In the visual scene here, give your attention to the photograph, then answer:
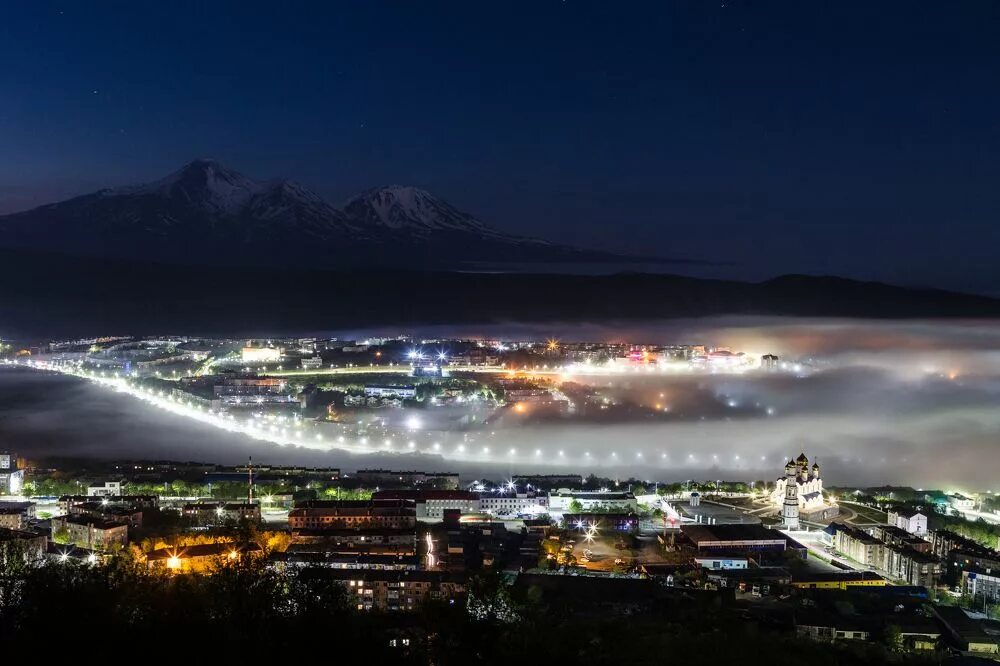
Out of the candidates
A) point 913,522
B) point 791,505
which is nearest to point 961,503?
point 913,522

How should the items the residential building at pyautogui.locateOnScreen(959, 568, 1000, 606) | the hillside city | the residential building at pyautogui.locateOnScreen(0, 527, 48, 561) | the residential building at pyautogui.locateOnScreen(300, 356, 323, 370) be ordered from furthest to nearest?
the residential building at pyautogui.locateOnScreen(300, 356, 323, 370)
the residential building at pyautogui.locateOnScreen(959, 568, 1000, 606)
the residential building at pyautogui.locateOnScreen(0, 527, 48, 561)
the hillside city

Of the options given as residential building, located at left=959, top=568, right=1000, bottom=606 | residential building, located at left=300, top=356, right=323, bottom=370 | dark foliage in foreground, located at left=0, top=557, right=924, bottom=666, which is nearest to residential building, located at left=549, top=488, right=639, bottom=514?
residential building, located at left=959, top=568, right=1000, bottom=606

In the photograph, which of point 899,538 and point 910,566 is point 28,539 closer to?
point 910,566

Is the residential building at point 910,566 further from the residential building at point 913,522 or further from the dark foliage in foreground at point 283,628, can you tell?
the dark foliage in foreground at point 283,628

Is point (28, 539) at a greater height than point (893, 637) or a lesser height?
greater

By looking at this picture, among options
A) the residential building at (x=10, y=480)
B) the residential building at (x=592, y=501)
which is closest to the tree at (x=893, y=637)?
the residential building at (x=592, y=501)

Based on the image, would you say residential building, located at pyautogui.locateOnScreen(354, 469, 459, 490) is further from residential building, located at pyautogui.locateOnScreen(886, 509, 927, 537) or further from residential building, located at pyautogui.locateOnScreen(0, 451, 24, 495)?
residential building, located at pyautogui.locateOnScreen(886, 509, 927, 537)

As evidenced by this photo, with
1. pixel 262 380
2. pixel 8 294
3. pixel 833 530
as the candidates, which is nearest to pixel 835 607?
pixel 833 530
